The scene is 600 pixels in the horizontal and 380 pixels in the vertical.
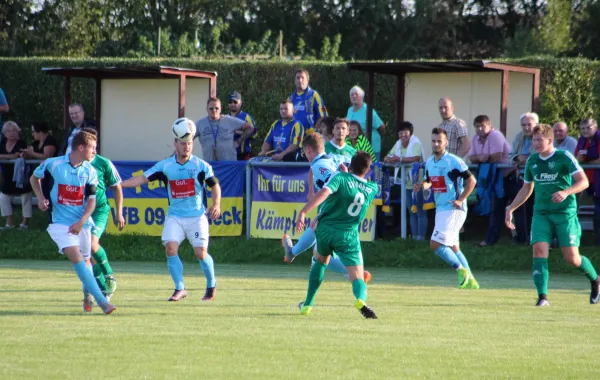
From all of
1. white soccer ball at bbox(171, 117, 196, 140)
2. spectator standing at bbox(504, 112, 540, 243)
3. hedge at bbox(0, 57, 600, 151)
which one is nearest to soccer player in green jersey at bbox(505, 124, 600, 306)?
white soccer ball at bbox(171, 117, 196, 140)

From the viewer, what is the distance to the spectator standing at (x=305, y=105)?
18.4 metres

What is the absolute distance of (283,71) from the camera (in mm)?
24094

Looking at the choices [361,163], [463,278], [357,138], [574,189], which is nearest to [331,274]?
[357,138]

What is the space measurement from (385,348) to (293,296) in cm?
397

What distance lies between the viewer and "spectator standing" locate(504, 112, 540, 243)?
1697 cm

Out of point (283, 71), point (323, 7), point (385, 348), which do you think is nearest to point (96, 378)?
point (385, 348)

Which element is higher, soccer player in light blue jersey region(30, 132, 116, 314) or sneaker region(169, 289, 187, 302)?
soccer player in light blue jersey region(30, 132, 116, 314)

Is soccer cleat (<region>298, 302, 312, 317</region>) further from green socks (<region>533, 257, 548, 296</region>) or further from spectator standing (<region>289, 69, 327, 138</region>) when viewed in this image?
spectator standing (<region>289, 69, 327, 138</region>)

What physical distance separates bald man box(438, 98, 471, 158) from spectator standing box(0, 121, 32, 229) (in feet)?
25.3

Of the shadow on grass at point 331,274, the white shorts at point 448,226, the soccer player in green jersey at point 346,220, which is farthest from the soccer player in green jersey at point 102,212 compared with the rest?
the white shorts at point 448,226

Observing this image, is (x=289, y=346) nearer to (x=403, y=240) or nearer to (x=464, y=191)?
(x=464, y=191)

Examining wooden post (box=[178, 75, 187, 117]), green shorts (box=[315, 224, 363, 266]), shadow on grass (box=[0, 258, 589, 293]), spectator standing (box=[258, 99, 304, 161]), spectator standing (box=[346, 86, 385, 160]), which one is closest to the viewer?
green shorts (box=[315, 224, 363, 266])

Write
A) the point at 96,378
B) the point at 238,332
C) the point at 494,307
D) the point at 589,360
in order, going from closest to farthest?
the point at 96,378 → the point at 589,360 → the point at 238,332 → the point at 494,307

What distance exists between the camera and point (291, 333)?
948 centimetres
